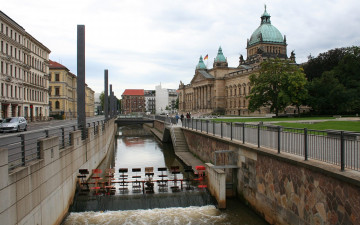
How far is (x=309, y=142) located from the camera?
10352 millimetres

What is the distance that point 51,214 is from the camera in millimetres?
11430

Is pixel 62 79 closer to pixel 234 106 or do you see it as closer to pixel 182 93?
pixel 234 106

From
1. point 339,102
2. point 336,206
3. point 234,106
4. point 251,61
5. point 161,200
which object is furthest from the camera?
point 251,61

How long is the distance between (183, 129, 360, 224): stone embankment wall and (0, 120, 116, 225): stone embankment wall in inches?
317

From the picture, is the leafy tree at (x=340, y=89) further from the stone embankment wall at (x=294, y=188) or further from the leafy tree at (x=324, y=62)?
the stone embankment wall at (x=294, y=188)

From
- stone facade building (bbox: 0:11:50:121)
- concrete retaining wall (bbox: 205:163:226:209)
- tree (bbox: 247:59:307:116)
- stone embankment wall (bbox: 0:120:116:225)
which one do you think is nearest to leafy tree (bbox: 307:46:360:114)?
tree (bbox: 247:59:307:116)

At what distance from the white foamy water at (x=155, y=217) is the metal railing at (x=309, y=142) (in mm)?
3767

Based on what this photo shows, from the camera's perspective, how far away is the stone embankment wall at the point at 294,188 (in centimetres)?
816

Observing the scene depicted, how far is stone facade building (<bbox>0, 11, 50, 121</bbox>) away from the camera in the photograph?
4603 cm

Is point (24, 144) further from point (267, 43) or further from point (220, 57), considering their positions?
point (220, 57)

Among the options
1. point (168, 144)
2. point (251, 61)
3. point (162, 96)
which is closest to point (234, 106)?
point (251, 61)

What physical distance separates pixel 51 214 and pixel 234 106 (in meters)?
97.8

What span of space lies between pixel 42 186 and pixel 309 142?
894 cm

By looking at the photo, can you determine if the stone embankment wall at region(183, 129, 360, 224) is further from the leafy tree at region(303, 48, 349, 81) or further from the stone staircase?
the leafy tree at region(303, 48, 349, 81)
